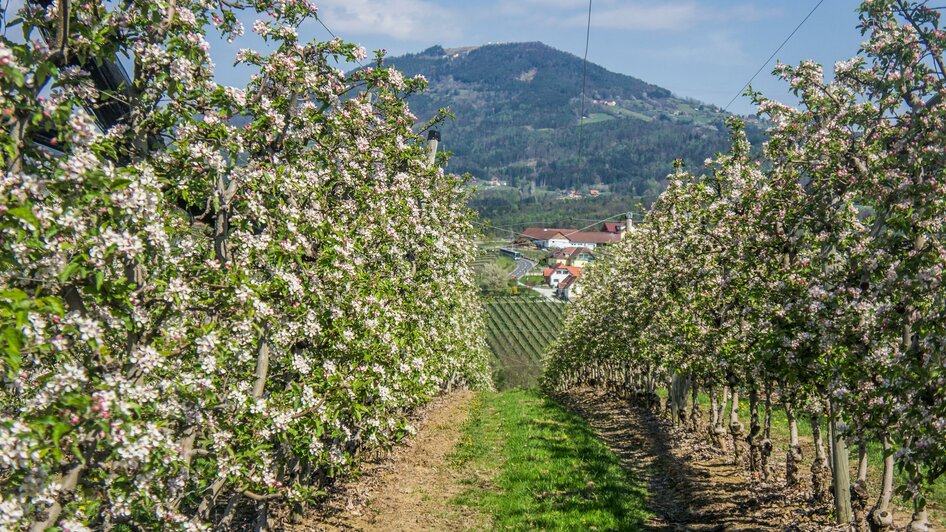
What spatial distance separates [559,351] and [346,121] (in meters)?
44.7

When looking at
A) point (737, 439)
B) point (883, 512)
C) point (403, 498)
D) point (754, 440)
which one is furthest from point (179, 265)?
point (737, 439)

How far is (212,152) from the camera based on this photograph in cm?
709

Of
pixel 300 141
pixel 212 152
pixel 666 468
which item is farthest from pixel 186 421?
pixel 666 468

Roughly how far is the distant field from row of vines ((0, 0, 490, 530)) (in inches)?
2618

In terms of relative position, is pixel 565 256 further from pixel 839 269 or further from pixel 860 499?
pixel 839 269

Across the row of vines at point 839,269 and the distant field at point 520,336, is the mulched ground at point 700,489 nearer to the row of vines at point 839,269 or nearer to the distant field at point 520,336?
the row of vines at point 839,269

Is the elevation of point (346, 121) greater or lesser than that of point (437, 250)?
greater

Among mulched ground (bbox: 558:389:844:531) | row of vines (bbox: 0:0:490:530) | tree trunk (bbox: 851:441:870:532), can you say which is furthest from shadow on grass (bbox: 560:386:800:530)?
row of vines (bbox: 0:0:490:530)

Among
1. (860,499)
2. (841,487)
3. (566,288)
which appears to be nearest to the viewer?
(860,499)

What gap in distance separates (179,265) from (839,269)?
33.2 feet

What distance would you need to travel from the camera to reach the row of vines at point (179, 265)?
Result: 463 cm

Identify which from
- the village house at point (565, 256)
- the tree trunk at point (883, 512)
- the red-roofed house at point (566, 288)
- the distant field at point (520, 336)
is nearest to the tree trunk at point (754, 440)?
the tree trunk at point (883, 512)

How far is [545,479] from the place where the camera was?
16.2 meters

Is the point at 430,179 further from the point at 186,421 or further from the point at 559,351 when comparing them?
the point at 559,351
